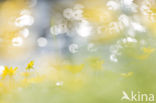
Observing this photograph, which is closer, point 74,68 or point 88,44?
point 74,68

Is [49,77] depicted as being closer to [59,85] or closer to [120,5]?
[59,85]

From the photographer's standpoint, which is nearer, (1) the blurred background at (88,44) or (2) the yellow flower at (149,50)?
(1) the blurred background at (88,44)

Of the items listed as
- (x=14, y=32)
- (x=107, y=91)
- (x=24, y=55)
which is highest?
(x=14, y=32)

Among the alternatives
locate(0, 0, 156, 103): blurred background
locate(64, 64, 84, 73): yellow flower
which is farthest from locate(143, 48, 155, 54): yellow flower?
locate(64, 64, 84, 73): yellow flower

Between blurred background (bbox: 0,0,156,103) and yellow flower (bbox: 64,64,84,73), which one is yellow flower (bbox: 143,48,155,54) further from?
yellow flower (bbox: 64,64,84,73)

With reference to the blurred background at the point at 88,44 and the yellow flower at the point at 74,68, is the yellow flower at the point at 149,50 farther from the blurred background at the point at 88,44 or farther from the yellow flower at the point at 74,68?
the yellow flower at the point at 74,68

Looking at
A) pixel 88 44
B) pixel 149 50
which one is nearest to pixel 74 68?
pixel 88 44

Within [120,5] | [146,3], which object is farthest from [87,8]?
[146,3]

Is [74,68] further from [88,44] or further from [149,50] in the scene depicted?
[149,50]

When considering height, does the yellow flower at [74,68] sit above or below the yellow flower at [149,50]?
below

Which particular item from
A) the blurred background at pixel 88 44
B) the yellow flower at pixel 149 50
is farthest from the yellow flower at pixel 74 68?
the yellow flower at pixel 149 50

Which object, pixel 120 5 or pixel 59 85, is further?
pixel 120 5
